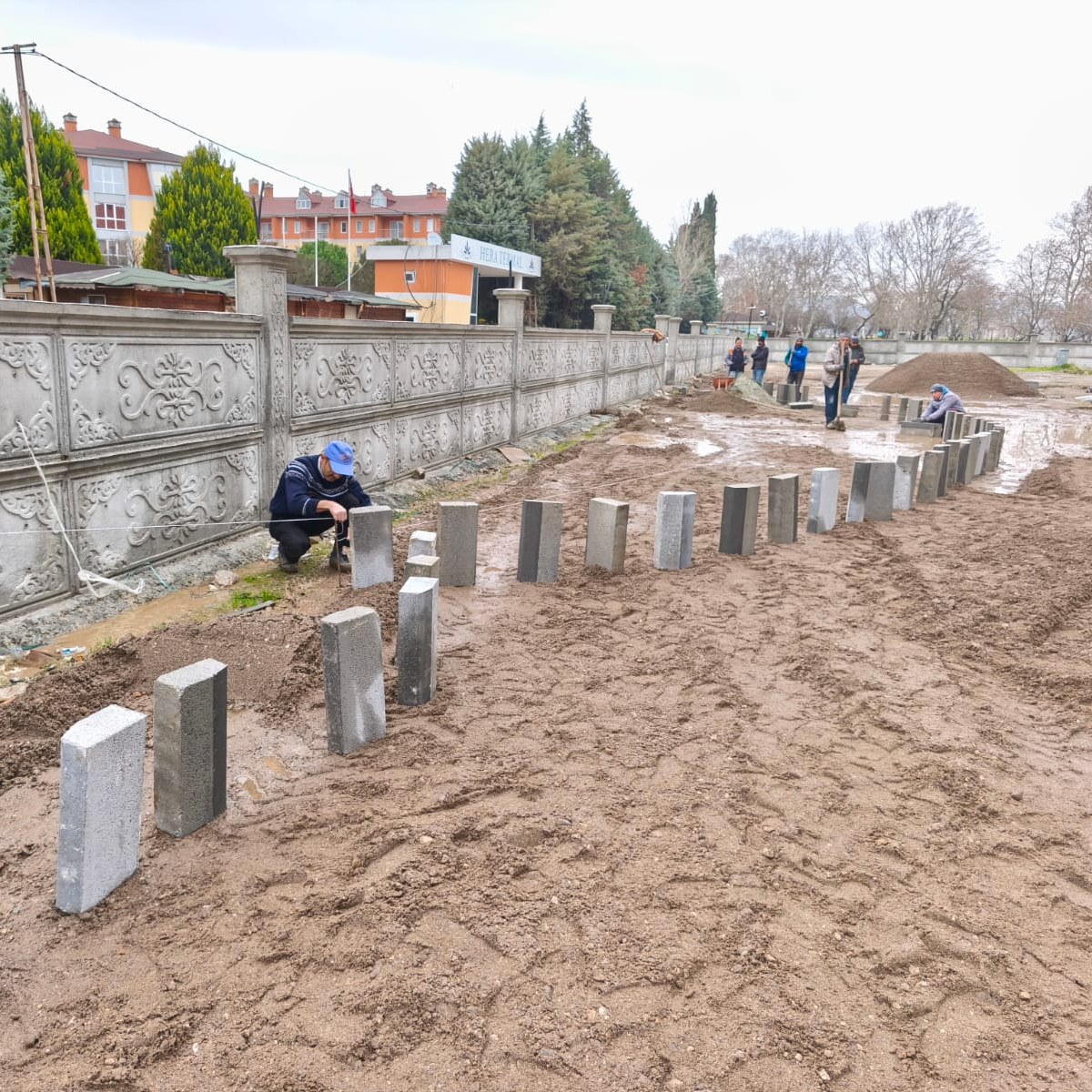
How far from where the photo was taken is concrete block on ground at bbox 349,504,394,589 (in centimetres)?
575

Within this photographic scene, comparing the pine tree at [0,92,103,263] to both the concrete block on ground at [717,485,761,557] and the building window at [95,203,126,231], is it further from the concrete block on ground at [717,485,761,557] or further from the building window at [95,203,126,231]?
the concrete block on ground at [717,485,761,557]

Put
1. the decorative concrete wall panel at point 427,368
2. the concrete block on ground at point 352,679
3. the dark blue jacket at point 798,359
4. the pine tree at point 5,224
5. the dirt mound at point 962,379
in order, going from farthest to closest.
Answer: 1. the dirt mound at point 962,379
2. the dark blue jacket at point 798,359
3. the pine tree at point 5,224
4. the decorative concrete wall panel at point 427,368
5. the concrete block on ground at point 352,679

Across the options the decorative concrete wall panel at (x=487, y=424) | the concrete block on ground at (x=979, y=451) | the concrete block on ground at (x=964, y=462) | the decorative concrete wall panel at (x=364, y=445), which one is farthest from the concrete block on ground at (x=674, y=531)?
the concrete block on ground at (x=979, y=451)

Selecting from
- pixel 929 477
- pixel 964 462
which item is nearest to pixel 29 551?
pixel 929 477

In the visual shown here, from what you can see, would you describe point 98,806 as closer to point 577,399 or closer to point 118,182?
point 577,399

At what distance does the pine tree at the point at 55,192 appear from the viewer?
104 feet

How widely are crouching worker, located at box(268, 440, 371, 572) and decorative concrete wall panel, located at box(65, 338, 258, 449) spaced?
0.83 metres

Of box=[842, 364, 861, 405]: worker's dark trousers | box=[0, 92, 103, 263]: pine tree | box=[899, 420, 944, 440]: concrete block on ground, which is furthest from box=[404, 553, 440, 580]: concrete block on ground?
box=[0, 92, 103, 263]: pine tree

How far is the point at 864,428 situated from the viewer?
58.4 ft

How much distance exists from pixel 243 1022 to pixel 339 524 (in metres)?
4.45

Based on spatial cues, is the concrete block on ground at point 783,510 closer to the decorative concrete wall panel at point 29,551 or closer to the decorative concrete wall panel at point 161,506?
the decorative concrete wall panel at point 161,506

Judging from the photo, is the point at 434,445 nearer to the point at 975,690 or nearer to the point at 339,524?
the point at 339,524

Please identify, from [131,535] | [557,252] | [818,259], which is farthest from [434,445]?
[818,259]

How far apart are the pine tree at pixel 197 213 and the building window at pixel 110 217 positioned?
16894 mm
